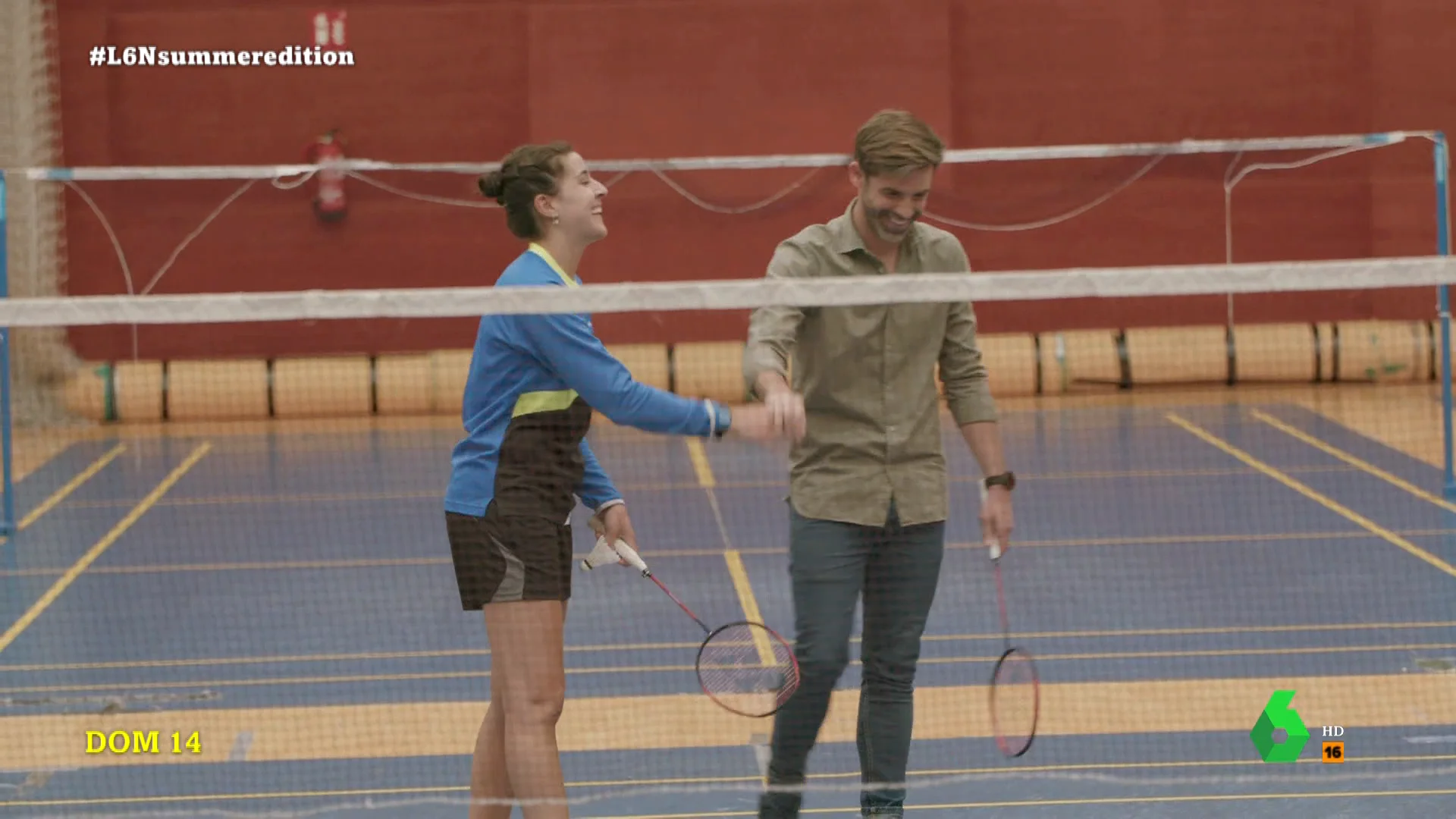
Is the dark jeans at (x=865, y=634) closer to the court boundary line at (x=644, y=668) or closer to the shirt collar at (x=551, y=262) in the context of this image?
the shirt collar at (x=551, y=262)

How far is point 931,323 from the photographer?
15.4ft

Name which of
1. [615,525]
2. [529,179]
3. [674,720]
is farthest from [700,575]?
[529,179]

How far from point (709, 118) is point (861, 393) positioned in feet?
41.3

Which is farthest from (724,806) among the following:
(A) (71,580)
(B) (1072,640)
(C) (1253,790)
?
(A) (71,580)

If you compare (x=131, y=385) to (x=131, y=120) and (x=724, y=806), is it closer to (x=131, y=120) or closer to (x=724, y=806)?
(x=131, y=120)

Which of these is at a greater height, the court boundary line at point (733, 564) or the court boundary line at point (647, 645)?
the court boundary line at point (733, 564)

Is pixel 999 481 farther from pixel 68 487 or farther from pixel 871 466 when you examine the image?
pixel 68 487

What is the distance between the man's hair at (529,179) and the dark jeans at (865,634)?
3.36ft

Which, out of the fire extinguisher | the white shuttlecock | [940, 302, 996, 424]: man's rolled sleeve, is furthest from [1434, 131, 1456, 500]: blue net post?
the fire extinguisher

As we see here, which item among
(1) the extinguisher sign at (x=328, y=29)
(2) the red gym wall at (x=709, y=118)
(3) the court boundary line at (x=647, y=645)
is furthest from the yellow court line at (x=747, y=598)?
(1) the extinguisher sign at (x=328, y=29)

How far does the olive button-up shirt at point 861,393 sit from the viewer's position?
182 inches

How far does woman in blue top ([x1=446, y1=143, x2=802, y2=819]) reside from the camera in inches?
171

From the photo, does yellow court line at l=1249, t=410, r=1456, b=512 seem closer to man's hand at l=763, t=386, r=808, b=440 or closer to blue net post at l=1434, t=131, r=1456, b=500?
blue net post at l=1434, t=131, r=1456, b=500

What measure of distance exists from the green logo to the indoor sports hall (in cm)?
2
